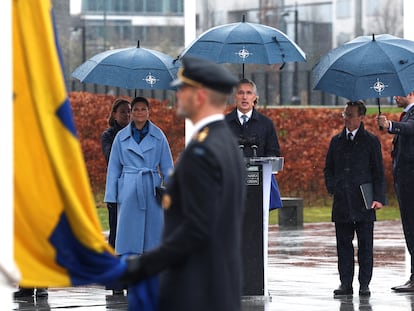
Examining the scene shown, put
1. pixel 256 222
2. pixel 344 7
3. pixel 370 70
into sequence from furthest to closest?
pixel 344 7 < pixel 370 70 < pixel 256 222

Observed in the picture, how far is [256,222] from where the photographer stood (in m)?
11.9

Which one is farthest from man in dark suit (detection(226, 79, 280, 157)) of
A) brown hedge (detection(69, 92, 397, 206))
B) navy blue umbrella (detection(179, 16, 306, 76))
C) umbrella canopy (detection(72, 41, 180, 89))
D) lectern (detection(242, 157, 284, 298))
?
brown hedge (detection(69, 92, 397, 206))

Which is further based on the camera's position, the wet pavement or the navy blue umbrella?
the navy blue umbrella

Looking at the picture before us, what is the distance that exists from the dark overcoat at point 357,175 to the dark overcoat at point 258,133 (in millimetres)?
926

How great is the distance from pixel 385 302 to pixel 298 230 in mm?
9884

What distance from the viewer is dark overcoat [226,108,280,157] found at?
12039 millimetres

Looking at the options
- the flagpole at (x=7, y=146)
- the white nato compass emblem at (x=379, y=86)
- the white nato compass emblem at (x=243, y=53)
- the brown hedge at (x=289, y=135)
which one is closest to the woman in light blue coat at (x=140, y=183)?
the white nato compass emblem at (x=243, y=53)

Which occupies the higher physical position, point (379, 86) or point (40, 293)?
point (379, 86)

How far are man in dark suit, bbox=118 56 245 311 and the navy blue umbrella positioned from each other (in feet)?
21.3

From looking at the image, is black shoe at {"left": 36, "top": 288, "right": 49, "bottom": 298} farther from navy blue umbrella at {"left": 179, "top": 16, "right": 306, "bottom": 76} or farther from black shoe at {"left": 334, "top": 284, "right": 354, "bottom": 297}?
black shoe at {"left": 334, "top": 284, "right": 354, "bottom": 297}

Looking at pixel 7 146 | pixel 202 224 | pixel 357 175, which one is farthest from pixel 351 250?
pixel 7 146

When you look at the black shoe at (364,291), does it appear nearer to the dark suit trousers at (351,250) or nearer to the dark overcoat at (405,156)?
the dark suit trousers at (351,250)

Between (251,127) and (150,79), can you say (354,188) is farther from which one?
(150,79)

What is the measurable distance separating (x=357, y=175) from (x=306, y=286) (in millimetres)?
1574
